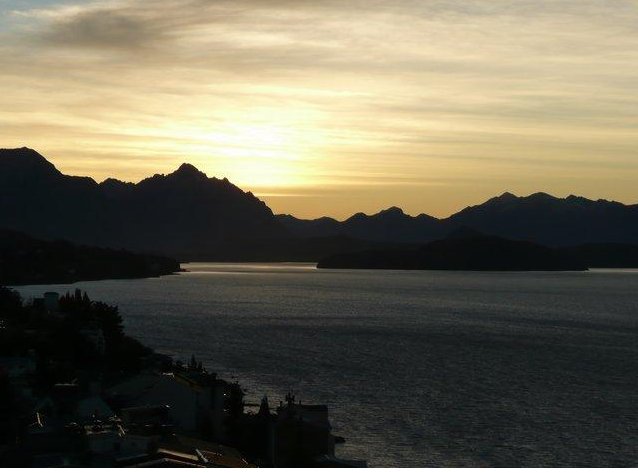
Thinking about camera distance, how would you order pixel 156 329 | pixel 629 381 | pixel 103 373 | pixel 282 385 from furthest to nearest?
pixel 156 329 → pixel 629 381 → pixel 282 385 → pixel 103 373

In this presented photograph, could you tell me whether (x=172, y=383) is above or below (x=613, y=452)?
above

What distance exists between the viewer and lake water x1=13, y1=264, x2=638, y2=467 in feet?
175

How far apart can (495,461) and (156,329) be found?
76.5 metres

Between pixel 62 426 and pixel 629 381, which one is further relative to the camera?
pixel 629 381

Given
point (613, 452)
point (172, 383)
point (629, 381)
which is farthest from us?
point (629, 381)

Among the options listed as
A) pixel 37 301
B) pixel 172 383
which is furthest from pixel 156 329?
pixel 172 383

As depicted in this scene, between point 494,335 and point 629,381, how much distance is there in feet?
135

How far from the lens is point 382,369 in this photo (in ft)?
280

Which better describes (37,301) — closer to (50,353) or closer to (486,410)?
(50,353)

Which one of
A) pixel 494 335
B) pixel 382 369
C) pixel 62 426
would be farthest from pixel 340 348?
pixel 62 426

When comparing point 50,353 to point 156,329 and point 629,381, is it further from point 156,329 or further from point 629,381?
point 156,329

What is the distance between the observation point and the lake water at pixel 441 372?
5334 centimetres

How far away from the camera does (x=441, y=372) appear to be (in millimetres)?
83750

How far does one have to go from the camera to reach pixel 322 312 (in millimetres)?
161125
